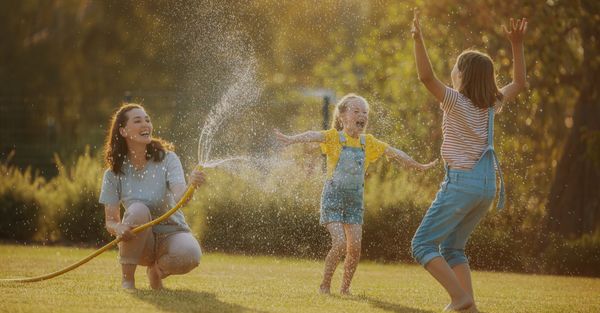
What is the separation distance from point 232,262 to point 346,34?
28.7ft

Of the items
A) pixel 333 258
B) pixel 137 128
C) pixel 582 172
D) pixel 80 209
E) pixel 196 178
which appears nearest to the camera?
pixel 196 178

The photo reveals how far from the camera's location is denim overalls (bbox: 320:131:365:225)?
7.05 meters

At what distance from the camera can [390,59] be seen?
14172 millimetres

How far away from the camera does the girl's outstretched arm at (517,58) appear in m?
5.95

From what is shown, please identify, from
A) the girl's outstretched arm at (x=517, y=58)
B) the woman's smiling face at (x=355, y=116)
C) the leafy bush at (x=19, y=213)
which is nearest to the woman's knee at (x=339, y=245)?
the woman's smiling face at (x=355, y=116)

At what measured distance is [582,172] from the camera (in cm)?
1186

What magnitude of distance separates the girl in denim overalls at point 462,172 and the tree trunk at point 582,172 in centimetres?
626

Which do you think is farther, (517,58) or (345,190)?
(345,190)

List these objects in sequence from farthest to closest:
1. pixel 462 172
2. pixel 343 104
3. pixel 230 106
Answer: pixel 230 106
pixel 343 104
pixel 462 172

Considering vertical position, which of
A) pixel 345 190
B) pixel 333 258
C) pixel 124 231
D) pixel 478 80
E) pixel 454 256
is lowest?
pixel 333 258

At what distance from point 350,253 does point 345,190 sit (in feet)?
1.53

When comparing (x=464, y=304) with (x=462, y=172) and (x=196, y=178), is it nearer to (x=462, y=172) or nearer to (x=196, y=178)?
(x=462, y=172)

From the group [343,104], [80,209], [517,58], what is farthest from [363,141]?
[80,209]

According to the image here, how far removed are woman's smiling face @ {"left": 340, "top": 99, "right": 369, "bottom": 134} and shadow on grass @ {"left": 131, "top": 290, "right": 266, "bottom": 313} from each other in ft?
5.44
